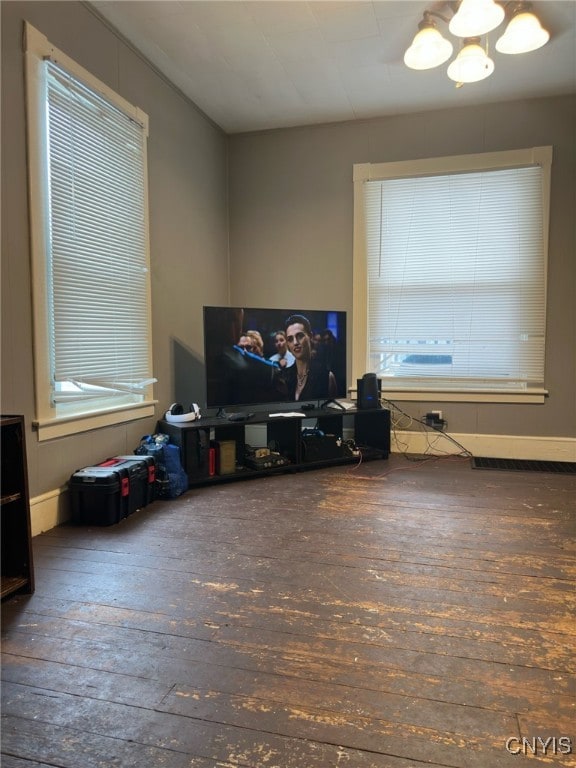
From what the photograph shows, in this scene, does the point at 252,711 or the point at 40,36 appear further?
the point at 40,36

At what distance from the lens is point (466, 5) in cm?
244

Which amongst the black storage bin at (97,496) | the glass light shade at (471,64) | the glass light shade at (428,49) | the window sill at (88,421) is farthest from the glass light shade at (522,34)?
the black storage bin at (97,496)

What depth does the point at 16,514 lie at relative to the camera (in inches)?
70.6

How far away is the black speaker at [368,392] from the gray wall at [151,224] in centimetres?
130

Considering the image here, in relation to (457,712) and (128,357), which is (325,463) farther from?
(457,712)

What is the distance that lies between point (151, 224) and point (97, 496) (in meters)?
1.85

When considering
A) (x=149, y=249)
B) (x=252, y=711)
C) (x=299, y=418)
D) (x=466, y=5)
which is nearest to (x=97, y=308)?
(x=149, y=249)

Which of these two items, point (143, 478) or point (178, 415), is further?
point (178, 415)

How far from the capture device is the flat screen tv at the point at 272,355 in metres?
3.41

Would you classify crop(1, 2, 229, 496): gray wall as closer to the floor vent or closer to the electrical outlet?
the electrical outlet

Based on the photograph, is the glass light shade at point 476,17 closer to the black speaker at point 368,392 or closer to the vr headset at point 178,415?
the black speaker at point 368,392

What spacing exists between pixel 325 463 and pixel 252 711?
2.47 m

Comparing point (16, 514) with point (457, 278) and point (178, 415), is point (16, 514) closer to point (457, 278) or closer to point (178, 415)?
point (178, 415)

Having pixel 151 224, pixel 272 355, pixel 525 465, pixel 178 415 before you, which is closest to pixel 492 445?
pixel 525 465
